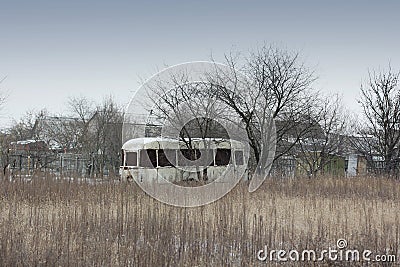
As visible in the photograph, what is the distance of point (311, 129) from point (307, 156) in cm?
280

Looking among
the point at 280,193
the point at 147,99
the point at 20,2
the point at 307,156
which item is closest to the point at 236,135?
the point at 147,99

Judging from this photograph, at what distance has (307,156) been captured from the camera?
707 inches

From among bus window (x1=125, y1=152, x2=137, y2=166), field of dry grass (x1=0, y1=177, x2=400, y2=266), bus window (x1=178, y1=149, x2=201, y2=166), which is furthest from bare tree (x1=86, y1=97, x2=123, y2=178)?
field of dry grass (x1=0, y1=177, x2=400, y2=266)

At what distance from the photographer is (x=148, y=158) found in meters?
13.9

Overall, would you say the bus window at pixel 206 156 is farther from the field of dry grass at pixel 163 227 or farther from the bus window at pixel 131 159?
the field of dry grass at pixel 163 227

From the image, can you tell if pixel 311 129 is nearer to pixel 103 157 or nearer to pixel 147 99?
pixel 147 99

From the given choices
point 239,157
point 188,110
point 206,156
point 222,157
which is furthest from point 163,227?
point 239,157

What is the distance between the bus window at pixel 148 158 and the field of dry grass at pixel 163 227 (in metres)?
Answer: 5.47

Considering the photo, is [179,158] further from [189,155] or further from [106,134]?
[106,134]

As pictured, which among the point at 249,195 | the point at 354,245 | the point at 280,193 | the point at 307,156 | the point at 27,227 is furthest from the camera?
the point at 307,156

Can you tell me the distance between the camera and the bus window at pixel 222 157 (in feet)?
44.2

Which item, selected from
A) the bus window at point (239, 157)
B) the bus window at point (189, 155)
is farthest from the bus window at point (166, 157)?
the bus window at point (239, 157)

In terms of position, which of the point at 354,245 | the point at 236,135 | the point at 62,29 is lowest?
the point at 354,245

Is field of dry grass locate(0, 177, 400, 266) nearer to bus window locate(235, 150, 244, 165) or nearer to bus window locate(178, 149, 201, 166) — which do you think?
bus window locate(178, 149, 201, 166)
